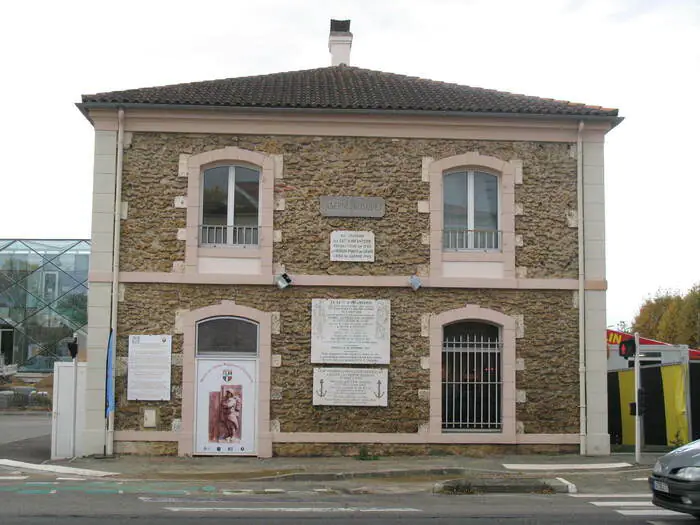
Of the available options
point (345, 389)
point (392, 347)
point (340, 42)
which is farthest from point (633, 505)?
point (340, 42)

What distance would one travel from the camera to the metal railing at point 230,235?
687 inches

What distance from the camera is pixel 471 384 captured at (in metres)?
17.6

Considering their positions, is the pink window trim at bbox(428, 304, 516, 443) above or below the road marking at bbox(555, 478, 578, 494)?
above

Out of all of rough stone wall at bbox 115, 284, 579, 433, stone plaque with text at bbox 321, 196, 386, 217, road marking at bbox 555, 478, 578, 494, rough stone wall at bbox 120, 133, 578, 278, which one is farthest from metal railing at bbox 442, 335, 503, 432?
road marking at bbox 555, 478, 578, 494

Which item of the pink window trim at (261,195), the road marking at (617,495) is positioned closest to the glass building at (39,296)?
the pink window trim at (261,195)

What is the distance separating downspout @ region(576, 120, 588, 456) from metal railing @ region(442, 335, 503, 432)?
156 centimetres

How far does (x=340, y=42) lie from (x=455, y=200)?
7.02 meters

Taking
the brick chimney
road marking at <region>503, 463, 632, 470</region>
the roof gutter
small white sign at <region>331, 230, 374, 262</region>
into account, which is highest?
the brick chimney

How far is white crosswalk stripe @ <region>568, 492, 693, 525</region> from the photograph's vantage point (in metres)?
10.9

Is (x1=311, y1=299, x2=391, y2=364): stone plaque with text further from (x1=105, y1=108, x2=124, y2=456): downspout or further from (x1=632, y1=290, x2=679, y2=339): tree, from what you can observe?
(x1=632, y1=290, x2=679, y2=339): tree

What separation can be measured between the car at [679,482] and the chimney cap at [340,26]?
605 inches

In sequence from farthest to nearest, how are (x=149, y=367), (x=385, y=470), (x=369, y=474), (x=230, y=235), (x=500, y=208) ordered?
(x=500, y=208)
(x=230, y=235)
(x=149, y=367)
(x=385, y=470)
(x=369, y=474)

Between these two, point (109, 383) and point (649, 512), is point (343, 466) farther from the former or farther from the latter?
point (649, 512)

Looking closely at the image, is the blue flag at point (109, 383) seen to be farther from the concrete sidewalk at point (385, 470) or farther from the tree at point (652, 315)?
the tree at point (652, 315)
